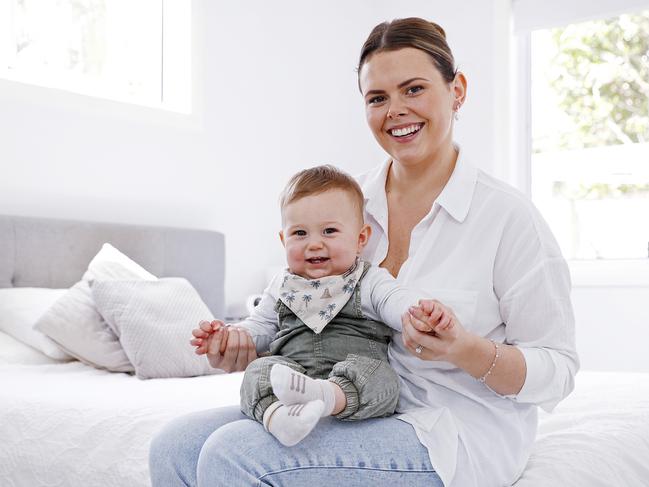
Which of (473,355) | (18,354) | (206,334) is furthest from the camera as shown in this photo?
(18,354)

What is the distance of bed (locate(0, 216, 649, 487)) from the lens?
1572 mm

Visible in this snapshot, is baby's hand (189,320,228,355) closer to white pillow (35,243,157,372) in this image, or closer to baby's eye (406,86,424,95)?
baby's eye (406,86,424,95)

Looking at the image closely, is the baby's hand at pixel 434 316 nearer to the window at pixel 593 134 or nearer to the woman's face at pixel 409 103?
the woman's face at pixel 409 103

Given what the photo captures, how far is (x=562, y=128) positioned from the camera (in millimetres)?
4344

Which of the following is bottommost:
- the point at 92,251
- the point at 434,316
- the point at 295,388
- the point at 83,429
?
the point at 83,429

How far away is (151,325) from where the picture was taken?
8.80 ft

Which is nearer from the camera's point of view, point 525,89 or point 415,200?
point 415,200

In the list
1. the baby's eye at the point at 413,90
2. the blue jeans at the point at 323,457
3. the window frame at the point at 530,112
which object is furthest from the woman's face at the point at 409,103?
the window frame at the point at 530,112

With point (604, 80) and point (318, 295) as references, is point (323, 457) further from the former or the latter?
point (604, 80)

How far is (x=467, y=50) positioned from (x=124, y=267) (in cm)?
247

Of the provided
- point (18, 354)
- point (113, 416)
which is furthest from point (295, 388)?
point (18, 354)

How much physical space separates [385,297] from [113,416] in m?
0.86

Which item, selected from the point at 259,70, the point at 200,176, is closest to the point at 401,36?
the point at 200,176

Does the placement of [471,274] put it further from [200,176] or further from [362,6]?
[362,6]
